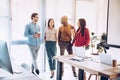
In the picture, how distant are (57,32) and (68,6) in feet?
3.58

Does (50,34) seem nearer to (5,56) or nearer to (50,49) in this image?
(50,49)

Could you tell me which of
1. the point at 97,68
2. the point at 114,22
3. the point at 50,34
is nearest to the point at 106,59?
the point at 97,68

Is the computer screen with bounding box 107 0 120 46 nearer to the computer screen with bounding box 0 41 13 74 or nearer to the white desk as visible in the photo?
the white desk

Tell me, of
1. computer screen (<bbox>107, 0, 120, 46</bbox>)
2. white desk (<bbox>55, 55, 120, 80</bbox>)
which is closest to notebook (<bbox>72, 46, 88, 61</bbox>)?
white desk (<bbox>55, 55, 120, 80</bbox>)

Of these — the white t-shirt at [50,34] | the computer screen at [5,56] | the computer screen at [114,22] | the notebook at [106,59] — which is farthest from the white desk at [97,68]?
the white t-shirt at [50,34]

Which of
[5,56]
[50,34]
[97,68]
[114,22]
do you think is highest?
[114,22]

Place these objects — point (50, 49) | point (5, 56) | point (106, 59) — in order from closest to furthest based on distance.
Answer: point (5, 56)
point (106, 59)
point (50, 49)

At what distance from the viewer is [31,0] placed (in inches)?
205

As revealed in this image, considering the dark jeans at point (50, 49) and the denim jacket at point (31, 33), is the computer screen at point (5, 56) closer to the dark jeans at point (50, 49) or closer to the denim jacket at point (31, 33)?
the denim jacket at point (31, 33)

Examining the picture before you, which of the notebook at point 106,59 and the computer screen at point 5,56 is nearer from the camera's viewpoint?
the computer screen at point 5,56

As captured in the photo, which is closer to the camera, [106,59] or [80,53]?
[106,59]

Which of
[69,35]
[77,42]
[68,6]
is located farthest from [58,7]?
[77,42]

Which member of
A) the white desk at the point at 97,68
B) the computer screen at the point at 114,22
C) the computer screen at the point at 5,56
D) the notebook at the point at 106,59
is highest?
the computer screen at the point at 114,22

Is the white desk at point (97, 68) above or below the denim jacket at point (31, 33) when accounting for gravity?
below
